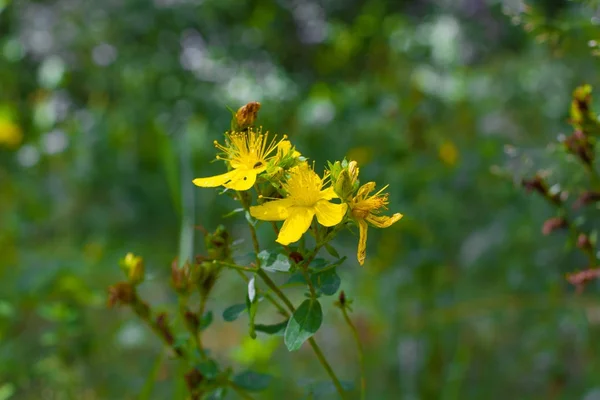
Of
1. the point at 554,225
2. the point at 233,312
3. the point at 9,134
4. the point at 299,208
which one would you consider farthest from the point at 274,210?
the point at 9,134

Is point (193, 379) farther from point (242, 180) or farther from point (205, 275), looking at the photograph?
point (242, 180)

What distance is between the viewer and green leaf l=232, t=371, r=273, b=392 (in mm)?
666

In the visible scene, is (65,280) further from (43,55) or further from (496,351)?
(43,55)

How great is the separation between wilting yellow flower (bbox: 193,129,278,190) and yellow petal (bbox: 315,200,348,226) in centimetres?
6

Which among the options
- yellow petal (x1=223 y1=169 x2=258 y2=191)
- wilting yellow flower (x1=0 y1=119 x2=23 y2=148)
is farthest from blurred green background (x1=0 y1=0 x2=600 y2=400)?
yellow petal (x1=223 y1=169 x2=258 y2=191)

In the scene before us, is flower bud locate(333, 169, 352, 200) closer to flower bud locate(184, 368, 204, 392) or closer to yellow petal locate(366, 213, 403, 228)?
yellow petal locate(366, 213, 403, 228)

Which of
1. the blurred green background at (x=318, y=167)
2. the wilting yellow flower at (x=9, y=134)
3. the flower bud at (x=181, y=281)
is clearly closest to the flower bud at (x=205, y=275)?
the flower bud at (x=181, y=281)

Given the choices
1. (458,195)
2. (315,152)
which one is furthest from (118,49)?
(458,195)

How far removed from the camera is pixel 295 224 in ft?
1.78

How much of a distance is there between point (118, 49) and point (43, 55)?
96cm

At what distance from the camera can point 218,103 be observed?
253cm

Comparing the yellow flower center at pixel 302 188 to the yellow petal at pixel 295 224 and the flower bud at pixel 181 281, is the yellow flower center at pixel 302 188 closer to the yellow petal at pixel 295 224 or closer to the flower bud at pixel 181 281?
the yellow petal at pixel 295 224

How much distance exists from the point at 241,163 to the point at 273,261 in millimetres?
106

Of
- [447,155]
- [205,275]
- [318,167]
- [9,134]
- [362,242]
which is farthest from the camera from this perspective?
[318,167]
